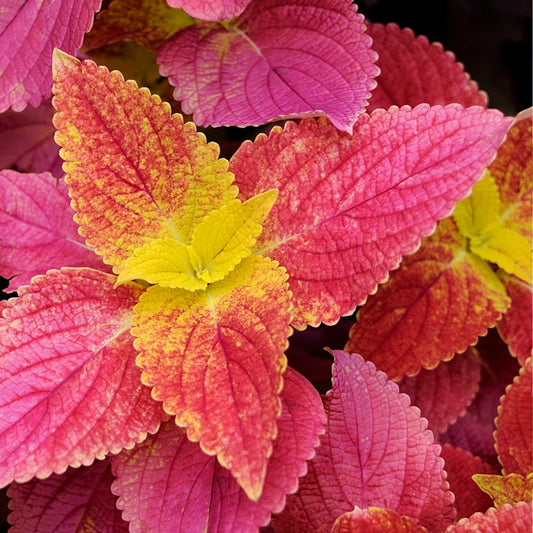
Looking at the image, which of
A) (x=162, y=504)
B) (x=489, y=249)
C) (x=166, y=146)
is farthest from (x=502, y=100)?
(x=162, y=504)

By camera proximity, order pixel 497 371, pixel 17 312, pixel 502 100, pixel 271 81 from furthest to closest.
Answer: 1. pixel 502 100
2. pixel 497 371
3. pixel 271 81
4. pixel 17 312

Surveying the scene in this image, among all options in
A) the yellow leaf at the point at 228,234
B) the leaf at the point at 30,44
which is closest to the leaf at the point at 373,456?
the yellow leaf at the point at 228,234

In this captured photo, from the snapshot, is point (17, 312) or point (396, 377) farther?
point (396, 377)

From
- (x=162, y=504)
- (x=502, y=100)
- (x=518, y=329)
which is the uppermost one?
(x=502, y=100)

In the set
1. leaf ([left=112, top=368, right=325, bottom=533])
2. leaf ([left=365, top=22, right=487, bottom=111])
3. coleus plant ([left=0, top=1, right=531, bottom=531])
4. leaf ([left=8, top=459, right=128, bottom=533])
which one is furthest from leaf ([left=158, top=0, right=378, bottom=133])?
leaf ([left=8, top=459, right=128, bottom=533])

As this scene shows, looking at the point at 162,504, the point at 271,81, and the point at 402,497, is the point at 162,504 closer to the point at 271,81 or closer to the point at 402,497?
the point at 402,497

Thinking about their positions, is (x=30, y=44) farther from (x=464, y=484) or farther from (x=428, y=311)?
(x=464, y=484)

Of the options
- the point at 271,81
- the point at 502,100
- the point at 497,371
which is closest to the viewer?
the point at 271,81

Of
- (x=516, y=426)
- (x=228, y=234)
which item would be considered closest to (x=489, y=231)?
(x=516, y=426)
